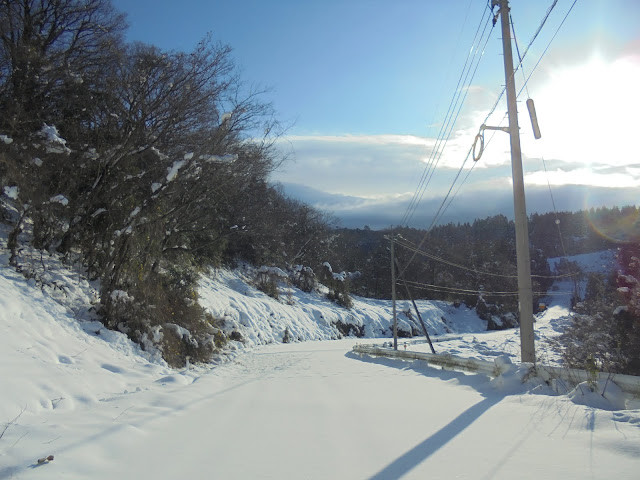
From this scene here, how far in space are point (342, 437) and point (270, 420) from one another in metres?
1.21

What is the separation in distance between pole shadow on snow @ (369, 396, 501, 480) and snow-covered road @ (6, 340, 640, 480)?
1 cm

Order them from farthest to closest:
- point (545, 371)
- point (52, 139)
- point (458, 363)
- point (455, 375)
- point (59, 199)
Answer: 1. point (59, 199)
2. point (52, 139)
3. point (458, 363)
4. point (455, 375)
5. point (545, 371)

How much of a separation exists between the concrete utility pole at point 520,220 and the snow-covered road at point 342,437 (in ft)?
5.41

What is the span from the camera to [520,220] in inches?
336

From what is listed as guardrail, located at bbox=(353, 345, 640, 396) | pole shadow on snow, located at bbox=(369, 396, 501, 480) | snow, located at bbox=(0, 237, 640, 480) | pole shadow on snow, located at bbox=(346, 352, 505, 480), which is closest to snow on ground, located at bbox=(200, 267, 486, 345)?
snow, located at bbox=(0, 237, 640, 480)

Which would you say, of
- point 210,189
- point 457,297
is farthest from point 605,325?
point 457,297

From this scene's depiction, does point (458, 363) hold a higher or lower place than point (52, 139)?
lower

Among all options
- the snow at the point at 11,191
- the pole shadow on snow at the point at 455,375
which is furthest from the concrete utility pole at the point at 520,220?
the snow at the point at 11,191

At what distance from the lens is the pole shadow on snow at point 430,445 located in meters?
3.63

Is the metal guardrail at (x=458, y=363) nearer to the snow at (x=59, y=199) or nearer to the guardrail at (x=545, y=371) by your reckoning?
the guardrail at (x=545, y=371)

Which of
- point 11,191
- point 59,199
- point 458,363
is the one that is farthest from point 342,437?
point 59,199

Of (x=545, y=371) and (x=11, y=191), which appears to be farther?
(x=11, y=191)

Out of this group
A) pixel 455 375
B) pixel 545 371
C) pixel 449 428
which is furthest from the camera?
pixel 455 375

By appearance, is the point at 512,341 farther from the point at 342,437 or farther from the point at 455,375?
the point at 342,437
